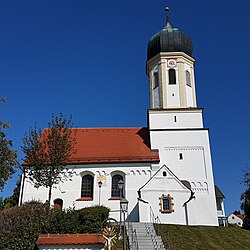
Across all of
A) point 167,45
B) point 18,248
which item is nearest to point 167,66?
point 167,45

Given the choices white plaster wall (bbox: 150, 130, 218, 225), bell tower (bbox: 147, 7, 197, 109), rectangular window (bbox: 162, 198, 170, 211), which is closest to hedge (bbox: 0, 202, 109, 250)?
rectangular window (bbox: 162, 198, 170, 211)

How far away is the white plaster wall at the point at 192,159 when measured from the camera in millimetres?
26469

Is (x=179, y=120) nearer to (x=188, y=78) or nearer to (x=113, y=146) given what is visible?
(x=188, y=78)

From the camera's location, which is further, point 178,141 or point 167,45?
point 167,45

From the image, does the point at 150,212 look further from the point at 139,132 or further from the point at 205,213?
the point at 139,132

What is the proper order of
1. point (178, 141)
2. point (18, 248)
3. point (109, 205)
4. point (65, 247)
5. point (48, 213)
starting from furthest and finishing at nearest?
1. point (178, 141)
2. point (109, 205)
3. point (48, 213)
4. point (18, 248)
5. point (65, 247)

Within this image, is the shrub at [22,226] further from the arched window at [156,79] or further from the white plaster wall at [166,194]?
the arched window at [156,79]

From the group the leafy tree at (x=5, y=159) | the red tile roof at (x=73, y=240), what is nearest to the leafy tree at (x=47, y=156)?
the leafy tree at (x=5, y=159)

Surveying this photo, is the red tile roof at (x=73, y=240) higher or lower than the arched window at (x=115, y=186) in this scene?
lower

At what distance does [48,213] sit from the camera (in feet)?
55.7

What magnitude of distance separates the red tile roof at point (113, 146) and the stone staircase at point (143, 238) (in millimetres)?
8734

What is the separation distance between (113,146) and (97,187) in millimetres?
4502

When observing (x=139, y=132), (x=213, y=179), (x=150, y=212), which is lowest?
(x=150, y=212)

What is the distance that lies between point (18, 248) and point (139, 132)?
19.3 metres
